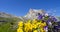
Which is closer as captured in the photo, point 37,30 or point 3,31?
point 37,30

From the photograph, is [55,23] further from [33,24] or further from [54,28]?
[33,24]

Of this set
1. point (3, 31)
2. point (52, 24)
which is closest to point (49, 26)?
point (52, 24)

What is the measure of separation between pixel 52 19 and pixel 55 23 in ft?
0.48

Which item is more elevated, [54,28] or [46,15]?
[46,15]

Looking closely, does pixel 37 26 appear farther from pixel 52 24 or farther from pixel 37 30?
pixel 52 24

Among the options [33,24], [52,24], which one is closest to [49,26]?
[52,24]

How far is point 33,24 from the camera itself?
5.21 m

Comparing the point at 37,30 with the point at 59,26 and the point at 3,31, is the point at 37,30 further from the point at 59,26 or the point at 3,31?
the point at 3,31

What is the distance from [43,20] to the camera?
5242mm

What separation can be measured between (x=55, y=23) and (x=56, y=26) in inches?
3.7

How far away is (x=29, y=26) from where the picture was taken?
5160 millimetres

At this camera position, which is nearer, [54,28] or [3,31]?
[54,28]

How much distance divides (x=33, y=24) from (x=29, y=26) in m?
0.14

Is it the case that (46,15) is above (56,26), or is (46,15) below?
above
